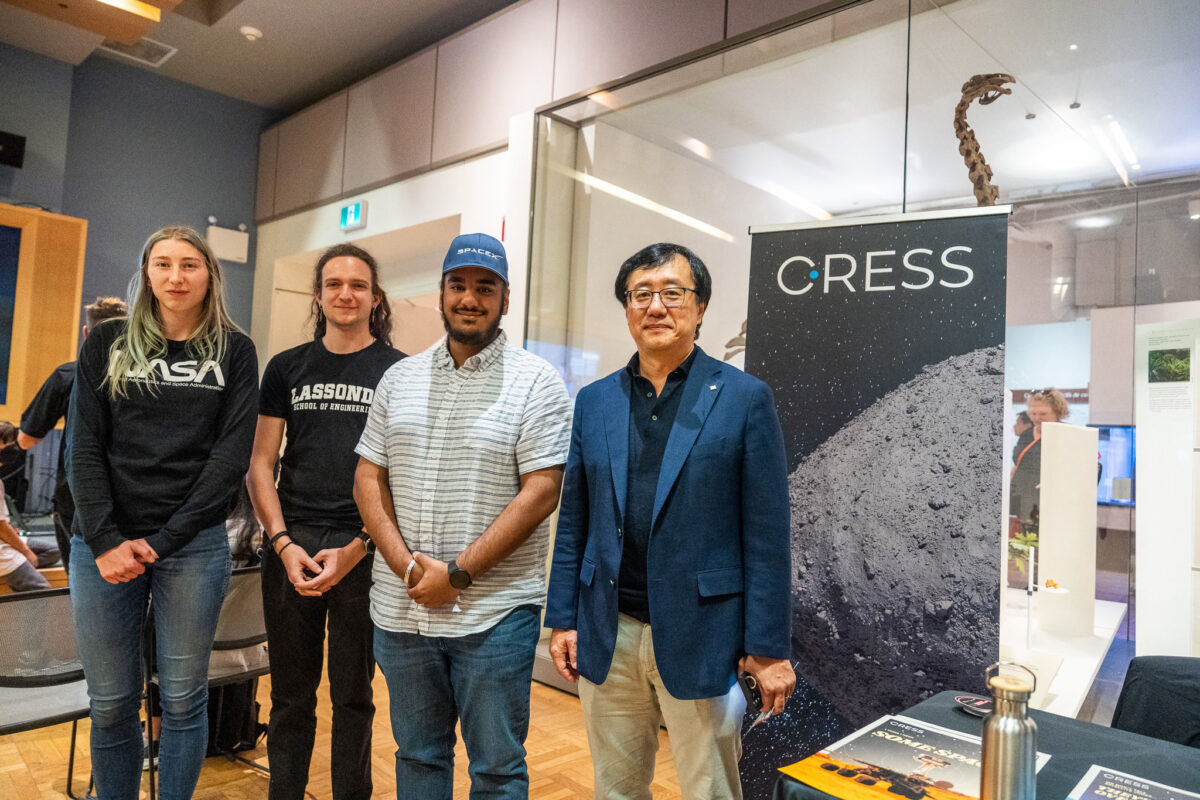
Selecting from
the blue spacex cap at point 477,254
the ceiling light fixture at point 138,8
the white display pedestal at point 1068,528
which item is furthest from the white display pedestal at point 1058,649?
the ceiling light fixture at point 138,8

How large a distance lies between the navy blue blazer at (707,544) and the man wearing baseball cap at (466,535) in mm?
178

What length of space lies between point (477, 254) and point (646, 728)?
3.35ft

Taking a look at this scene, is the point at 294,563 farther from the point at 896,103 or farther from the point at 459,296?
the point at 896,103

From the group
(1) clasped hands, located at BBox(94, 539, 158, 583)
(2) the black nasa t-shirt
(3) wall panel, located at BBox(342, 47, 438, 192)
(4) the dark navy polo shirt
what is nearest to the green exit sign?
(3) wall panel, located at BBox(342, 47, 438, 192)

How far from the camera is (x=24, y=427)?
121 inches

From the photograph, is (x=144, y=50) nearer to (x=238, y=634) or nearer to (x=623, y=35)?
(x=623, y=35)

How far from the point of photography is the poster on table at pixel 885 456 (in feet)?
6.57

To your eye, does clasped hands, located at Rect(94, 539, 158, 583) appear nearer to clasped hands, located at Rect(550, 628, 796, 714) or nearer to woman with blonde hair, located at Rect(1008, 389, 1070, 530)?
clasped hands, located at Rect(550, 628, 796, 714)

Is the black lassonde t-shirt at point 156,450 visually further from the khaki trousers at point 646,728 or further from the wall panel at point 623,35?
the wall panel at point 623,35

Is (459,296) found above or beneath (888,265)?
beneath

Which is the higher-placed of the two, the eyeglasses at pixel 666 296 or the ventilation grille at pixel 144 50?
the ventilation grille at pixel 144 50

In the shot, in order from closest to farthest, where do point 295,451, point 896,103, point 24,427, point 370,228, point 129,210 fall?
point 295,451
point 896,103
point 24,427
point 370,228
point 129,210

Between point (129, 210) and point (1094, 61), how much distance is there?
6016 millimetres

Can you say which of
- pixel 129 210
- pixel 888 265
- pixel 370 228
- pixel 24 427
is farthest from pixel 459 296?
pixel 129 210
